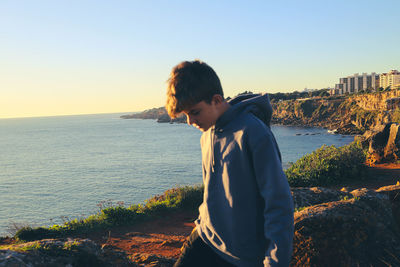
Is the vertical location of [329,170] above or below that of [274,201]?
below

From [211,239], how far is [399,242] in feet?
10.2

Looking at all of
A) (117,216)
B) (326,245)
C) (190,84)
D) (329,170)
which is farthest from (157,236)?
(329,170)

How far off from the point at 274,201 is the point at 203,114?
682 mm

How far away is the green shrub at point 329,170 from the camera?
11.5 metres

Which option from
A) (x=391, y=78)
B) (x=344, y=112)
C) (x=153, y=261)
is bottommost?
(x=153, y=261)

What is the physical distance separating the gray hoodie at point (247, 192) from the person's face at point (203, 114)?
0.05 m

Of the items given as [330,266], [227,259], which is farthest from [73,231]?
[227,259]

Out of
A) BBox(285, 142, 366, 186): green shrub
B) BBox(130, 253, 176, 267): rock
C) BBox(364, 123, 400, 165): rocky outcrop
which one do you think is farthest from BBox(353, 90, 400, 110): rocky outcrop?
BBox(130, 253, 176, 267): rock

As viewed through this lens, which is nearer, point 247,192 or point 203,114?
point 247,192

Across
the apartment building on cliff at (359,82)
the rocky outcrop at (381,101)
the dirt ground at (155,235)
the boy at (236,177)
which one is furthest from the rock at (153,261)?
the apartment building on cliff at (359,82)

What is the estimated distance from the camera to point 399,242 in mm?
3877

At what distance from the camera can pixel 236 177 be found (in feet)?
5.94

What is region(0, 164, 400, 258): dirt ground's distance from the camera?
6579mm

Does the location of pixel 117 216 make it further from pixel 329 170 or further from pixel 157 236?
pixel 329 170
